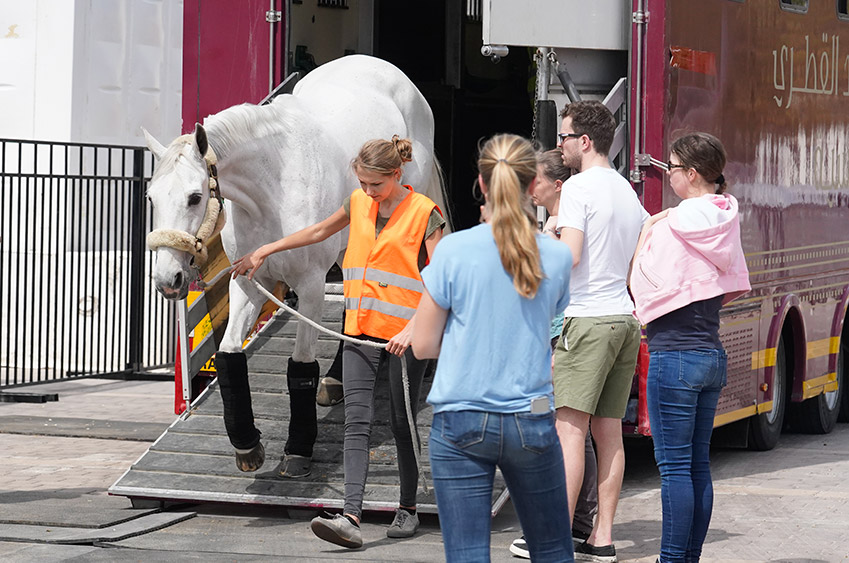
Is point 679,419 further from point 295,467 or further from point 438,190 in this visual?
point 438,190

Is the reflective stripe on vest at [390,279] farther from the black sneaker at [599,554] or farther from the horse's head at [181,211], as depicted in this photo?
the black sneaker at [599,554]

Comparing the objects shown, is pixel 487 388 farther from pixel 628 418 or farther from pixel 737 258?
pixel 628 418

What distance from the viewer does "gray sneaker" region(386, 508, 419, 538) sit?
6.70 meters

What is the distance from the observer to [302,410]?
7.19 metres

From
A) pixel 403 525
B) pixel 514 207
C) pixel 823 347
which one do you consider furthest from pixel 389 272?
pixel 823 347

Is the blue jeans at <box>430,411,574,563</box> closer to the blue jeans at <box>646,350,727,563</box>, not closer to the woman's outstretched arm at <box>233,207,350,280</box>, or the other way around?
the blue jeans at <box>646,350,727,563</box>

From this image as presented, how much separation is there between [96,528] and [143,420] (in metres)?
4.51

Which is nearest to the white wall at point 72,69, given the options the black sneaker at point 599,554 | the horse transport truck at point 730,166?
the horse transport truck at point 730,166

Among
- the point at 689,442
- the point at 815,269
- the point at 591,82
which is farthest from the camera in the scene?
the point at 815,269

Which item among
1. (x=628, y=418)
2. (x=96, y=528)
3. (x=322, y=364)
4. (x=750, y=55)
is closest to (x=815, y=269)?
(x=750, y=55)

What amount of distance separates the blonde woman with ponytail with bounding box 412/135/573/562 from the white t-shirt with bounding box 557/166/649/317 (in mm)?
1854

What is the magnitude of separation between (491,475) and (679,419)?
1.67 m

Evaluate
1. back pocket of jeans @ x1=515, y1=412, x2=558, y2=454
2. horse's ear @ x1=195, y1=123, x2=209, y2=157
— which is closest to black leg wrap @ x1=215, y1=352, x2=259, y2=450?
horse's ear @ x1=195, y1=123, x2=209, y2=157

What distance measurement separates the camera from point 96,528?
22.2 feet
